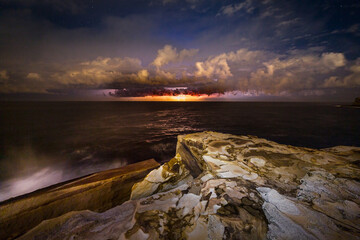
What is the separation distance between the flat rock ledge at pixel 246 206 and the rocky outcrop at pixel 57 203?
1.22m

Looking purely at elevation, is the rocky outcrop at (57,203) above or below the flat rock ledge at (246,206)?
below

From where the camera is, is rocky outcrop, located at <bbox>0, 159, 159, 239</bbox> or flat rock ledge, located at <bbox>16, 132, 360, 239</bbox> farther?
rocky outcrop, located at <bbox>0, 159, 159, 239</bbox>

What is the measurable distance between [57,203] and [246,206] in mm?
6055

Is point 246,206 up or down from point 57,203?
up

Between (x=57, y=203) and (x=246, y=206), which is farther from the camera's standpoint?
(x=57, y=203)

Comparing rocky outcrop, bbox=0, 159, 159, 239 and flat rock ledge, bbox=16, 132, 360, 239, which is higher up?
flat rock ledge, bbox=16, 132, 360, 239

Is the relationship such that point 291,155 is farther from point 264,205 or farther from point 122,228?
point 122,228

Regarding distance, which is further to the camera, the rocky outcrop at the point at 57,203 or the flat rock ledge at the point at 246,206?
the rocky outcrop at the point at 57,203

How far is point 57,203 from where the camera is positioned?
466cm

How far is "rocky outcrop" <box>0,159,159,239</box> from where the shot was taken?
163 inches

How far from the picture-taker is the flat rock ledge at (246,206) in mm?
2518

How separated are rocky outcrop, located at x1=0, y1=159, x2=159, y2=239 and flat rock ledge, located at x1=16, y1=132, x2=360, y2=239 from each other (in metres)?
1.22

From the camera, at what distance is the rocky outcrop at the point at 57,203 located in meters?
4.15

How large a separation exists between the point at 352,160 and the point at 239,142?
3.49 metres
